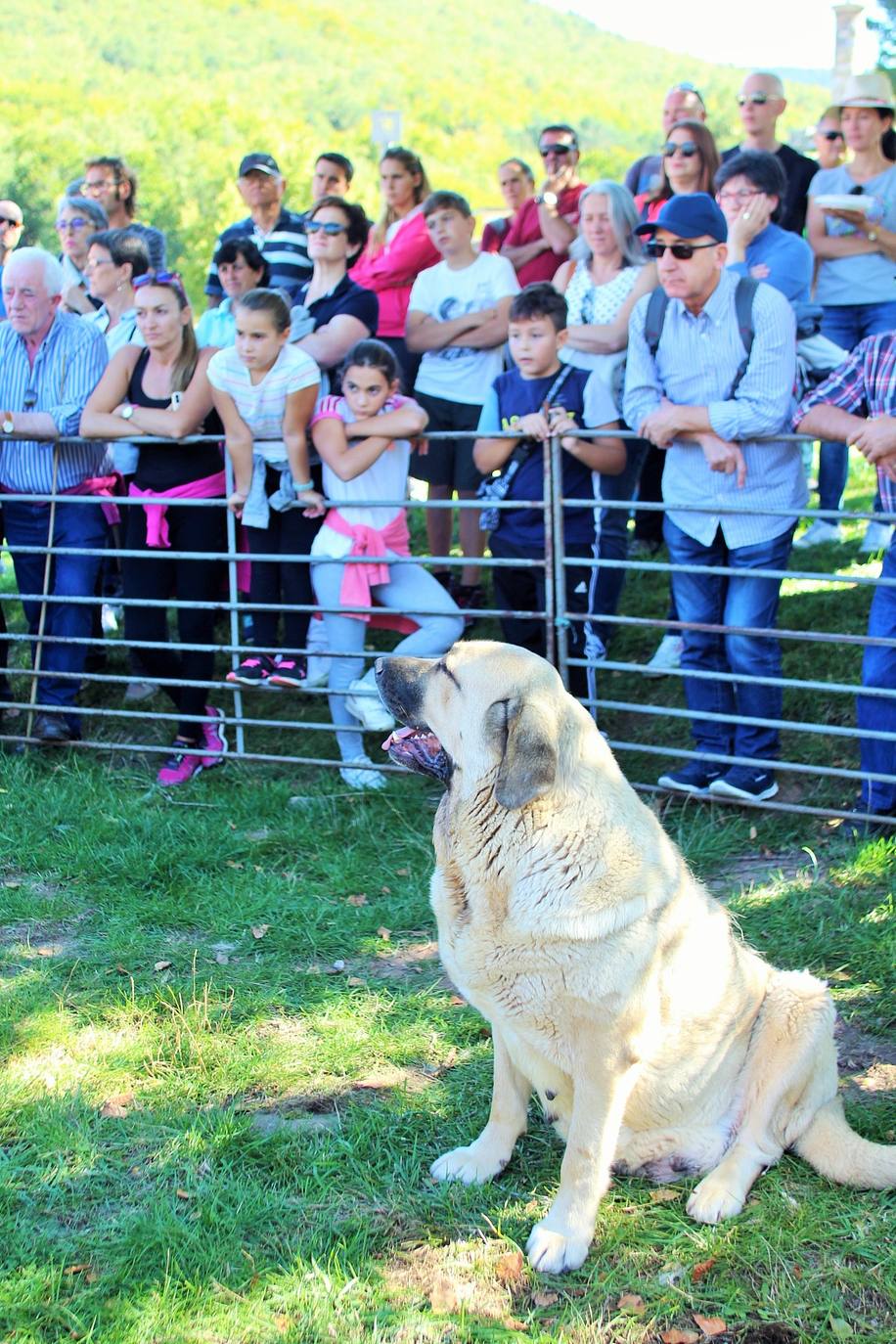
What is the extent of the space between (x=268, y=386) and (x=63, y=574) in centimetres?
172

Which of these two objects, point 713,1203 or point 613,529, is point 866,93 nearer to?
point 613,529

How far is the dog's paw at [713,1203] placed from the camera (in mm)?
3051

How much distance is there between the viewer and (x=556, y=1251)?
290cm

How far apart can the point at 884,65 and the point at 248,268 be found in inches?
511

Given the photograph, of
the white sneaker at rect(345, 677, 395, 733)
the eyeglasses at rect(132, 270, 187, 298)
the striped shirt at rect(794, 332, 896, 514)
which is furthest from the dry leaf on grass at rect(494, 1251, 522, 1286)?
the eyeglasses at rect(132, 270, 187, 298)

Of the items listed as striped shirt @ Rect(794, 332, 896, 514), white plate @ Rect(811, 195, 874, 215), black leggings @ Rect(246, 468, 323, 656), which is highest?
white plate @ Rect(811, 195, 874, 215)

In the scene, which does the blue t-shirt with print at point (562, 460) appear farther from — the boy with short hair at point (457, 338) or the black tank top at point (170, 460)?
the black tank top at point (170, 460)

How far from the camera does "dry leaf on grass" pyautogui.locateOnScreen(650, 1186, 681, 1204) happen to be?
3170mm

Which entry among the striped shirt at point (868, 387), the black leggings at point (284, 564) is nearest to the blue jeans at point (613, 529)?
the striped shirt at point (868, 387)

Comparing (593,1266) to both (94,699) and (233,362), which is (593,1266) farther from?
(94,699)

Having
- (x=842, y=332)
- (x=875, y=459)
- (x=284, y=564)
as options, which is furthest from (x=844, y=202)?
(x=284, y=564)

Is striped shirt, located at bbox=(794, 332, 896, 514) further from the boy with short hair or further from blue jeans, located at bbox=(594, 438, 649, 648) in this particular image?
the boy with short hair

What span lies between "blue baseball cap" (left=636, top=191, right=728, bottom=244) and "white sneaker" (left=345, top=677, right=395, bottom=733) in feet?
8.48

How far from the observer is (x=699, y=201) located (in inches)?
203
